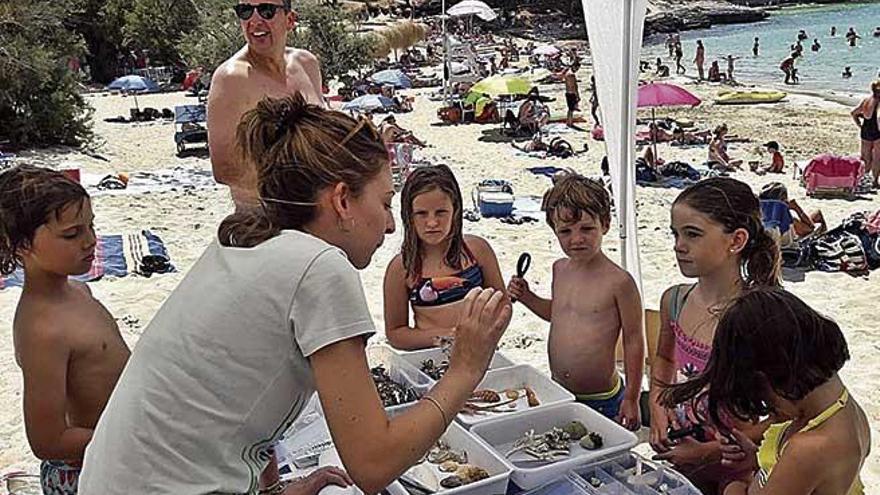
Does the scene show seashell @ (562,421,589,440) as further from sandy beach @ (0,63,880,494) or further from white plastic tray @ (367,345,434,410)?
sandy beach @ (0,63,880,494)

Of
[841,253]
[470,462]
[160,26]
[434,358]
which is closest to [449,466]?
[470,462]

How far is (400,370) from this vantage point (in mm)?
2381

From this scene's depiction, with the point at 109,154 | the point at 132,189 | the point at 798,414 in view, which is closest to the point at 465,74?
the point at 109,154

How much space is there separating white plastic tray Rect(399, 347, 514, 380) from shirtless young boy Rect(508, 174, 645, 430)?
283 millimetres

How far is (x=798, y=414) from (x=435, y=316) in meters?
1.45

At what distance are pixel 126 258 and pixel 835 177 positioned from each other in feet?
24.3

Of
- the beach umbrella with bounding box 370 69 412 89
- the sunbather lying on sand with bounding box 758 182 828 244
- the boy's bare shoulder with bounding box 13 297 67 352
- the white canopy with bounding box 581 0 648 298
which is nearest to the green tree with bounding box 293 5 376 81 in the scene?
the beach umbrella with bounding box 370 69 412 89

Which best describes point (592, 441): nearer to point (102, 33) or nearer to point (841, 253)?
point (841, 253)

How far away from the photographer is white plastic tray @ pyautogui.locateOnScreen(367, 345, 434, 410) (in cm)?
226

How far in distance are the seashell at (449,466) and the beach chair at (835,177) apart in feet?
27.8

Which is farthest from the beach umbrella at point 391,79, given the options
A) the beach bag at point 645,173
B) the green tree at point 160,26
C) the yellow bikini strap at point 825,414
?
the yellow bikini strap at point 825,414

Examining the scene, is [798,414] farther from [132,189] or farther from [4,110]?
[4,110]

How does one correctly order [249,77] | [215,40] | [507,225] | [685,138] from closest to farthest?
1. [249,77]
2. [507,225]
3. [685,138]
4. [215,40]

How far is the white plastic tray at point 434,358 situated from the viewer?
2.39 meters
